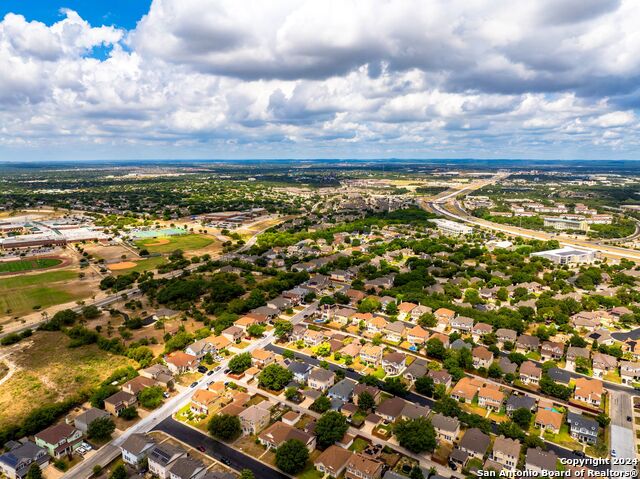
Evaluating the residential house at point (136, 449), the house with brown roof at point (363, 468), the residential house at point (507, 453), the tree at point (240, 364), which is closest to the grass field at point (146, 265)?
the tree at point (240, 364)

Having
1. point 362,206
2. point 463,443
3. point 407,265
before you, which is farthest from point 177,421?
point 362,206

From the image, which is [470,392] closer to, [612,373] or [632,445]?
[632,445]

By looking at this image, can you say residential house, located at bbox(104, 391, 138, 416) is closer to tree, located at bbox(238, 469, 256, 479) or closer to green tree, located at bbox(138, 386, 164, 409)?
green tree, located at bbox(138, 386, 164, 409)

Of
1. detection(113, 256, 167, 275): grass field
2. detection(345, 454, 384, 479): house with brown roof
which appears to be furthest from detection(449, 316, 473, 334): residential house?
detection(113, 256, 167, 275): grass field

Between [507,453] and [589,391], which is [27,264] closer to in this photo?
[507,453]

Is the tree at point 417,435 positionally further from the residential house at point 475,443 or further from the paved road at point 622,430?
the paved road at point 622,430
